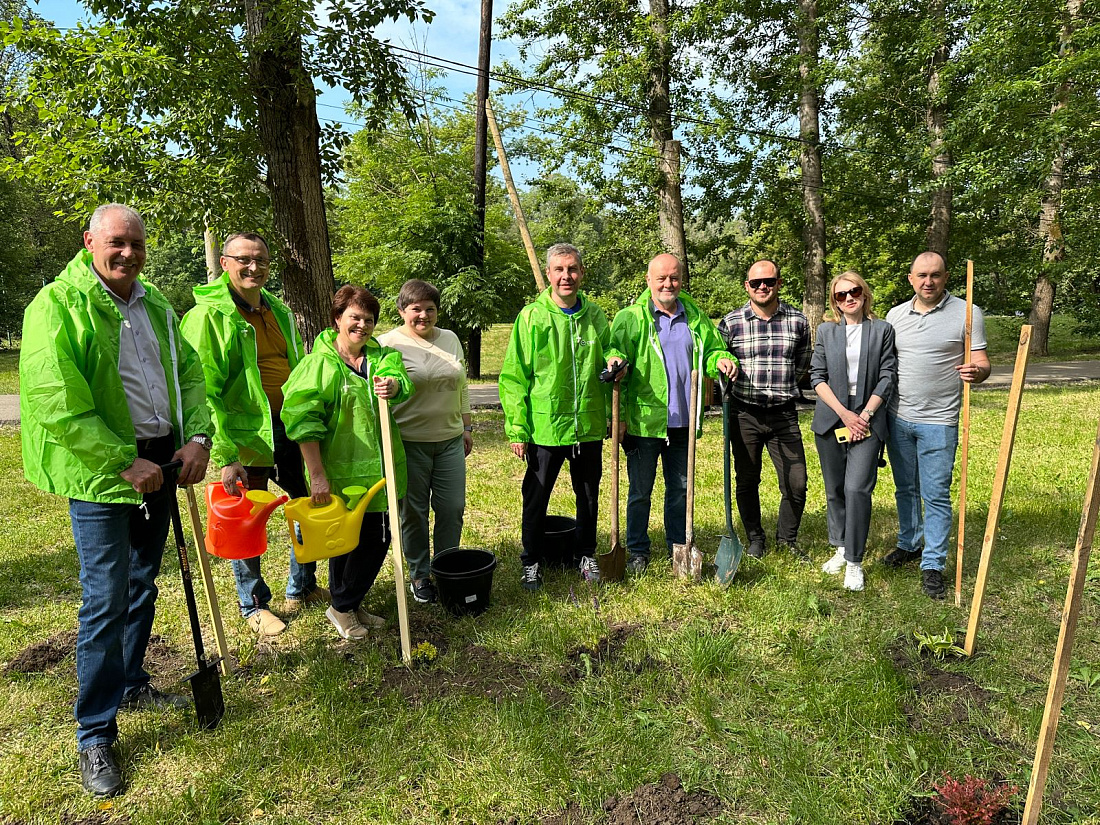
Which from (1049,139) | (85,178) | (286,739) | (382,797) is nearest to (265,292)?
(286,739)

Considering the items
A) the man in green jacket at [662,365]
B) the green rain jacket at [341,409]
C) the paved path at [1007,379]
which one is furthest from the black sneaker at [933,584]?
the paved path at [1007,379]

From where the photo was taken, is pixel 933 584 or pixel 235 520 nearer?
pixel 235 520

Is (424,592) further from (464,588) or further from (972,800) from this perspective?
(972,800)

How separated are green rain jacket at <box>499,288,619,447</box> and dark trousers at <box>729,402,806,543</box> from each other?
1.22 m

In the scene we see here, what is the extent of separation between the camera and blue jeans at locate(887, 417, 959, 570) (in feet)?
13.6

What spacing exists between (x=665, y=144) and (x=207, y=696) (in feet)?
42.8

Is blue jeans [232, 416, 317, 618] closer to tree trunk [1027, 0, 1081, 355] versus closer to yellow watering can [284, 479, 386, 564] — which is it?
yellow watering can [284, 479, 386, 564]

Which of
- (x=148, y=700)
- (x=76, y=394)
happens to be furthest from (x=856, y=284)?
(x=148, y=700)

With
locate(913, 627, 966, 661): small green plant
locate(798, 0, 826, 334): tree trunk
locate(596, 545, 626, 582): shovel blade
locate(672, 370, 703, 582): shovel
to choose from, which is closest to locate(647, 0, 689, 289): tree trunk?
locate(798, 0, 826, 334): tree trunk

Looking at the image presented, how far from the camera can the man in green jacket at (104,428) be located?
8.05 ft

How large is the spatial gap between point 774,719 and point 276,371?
3.27m

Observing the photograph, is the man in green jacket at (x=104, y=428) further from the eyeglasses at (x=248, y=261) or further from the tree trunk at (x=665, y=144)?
the tree trunk at (x=665, y=144)

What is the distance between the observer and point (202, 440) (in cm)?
304

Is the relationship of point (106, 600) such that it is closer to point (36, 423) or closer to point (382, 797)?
point (36, 423)
